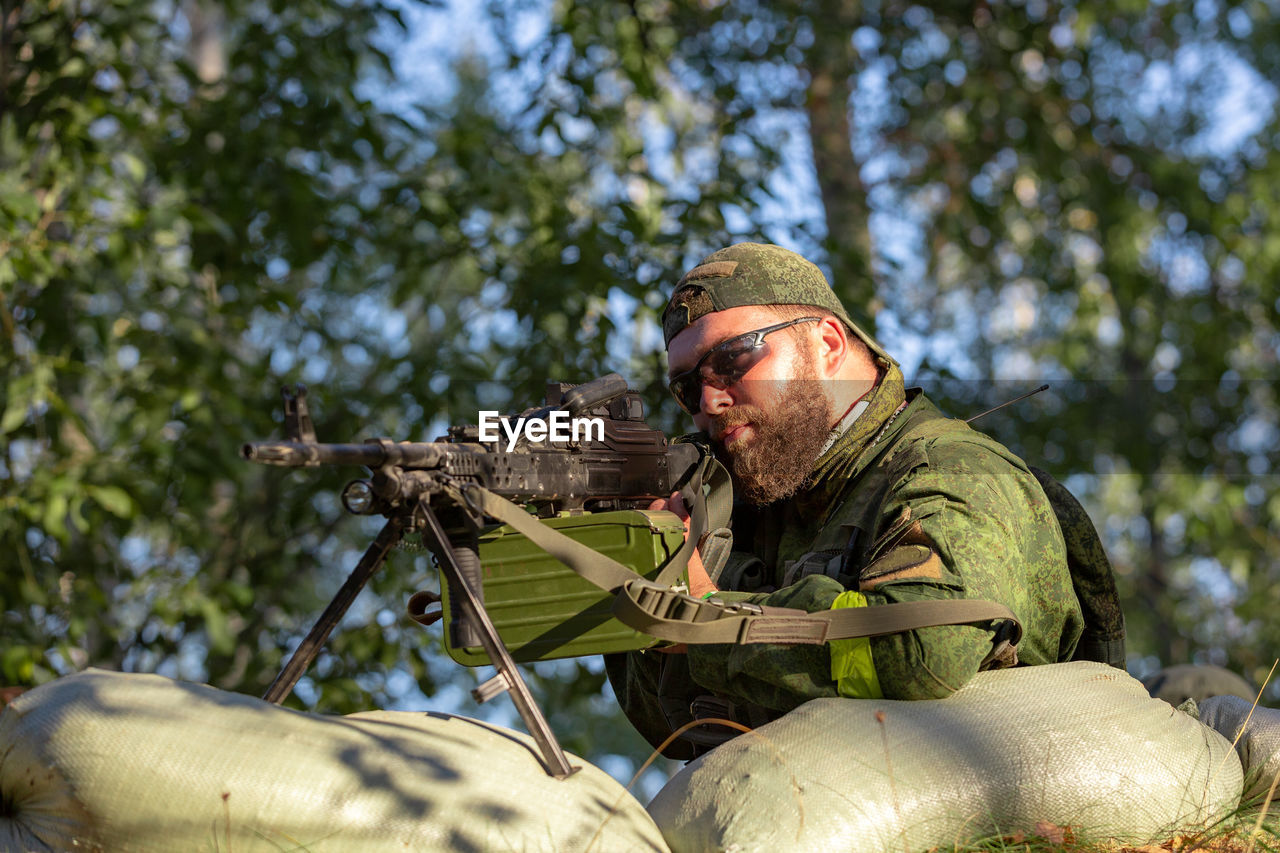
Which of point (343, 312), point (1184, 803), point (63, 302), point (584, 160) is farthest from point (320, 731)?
point (343, 312)

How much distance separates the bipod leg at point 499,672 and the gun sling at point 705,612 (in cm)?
11

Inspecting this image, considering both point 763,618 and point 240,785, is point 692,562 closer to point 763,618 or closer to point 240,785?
point 763,618

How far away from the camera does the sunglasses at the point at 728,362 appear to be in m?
3.36

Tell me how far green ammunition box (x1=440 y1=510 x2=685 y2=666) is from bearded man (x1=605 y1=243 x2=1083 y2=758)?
220 mm

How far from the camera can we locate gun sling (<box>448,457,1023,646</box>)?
99.2 inches

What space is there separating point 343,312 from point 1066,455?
36.5ft

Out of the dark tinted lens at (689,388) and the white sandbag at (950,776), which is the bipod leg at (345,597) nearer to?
the white sandbag at (950,776)

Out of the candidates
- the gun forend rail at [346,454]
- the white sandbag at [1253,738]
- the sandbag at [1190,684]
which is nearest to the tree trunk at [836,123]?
the sandbag at [1190,684]

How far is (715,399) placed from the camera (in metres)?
3.41

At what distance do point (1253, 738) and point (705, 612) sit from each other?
151 cm

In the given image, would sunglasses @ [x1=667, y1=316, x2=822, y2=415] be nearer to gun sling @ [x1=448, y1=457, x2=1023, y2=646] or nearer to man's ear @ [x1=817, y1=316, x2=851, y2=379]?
man's ear @ [x1=817, y1=316, x2=851, y2=379]

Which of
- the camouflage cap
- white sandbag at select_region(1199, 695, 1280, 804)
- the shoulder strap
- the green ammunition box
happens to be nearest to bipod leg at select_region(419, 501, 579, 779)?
the shoulder strap

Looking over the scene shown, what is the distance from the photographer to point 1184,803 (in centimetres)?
266

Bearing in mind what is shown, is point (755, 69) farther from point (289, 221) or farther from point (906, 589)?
point (906, 589)
